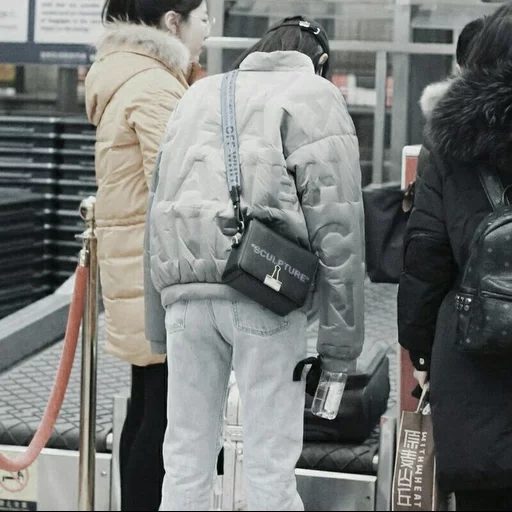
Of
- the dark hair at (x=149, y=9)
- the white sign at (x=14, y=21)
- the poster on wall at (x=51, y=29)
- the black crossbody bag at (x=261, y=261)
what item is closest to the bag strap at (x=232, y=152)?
the black crossbody bag at (x=261, y=261)

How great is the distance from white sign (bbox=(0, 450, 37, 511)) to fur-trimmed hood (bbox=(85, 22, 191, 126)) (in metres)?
1.32

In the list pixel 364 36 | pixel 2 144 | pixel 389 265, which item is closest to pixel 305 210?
pixel 389 265

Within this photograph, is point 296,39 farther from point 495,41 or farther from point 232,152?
point 495,41

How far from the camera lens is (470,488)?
8.58 ft

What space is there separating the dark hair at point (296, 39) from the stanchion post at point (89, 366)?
81 centimetres

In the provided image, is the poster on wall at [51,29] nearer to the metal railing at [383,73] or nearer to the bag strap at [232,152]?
the metal railing at [383,73]

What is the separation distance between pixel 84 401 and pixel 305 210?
118 centimetres

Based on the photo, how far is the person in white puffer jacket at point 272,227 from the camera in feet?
8.86

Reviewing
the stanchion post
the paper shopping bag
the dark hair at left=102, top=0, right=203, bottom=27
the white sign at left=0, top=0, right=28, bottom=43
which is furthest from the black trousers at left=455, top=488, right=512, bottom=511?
the white sign at left=0, top=0, right=28, bottom=43

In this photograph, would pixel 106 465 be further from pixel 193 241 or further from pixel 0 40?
pixel 0 40

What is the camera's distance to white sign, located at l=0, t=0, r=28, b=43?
595cm

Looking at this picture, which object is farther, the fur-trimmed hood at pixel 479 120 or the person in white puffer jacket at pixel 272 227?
the person in white puffer jacket at pixel 272 227

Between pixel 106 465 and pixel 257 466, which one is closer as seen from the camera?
pixel 257 466

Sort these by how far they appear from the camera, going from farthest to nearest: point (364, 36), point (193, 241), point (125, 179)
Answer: point (364, 36)
point (125, 179)
point (193, 241)
